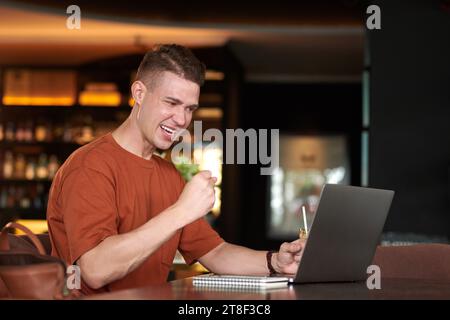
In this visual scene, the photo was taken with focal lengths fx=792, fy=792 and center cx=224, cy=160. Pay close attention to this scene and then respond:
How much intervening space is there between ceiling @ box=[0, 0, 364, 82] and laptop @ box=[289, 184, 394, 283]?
15.2 feet

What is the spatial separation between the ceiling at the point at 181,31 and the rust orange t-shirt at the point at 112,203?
4.42 metres

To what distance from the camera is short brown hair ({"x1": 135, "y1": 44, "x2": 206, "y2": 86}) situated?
2387mm

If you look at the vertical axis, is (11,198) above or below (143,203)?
below

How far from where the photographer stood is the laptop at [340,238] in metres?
1.92

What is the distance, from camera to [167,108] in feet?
7.79

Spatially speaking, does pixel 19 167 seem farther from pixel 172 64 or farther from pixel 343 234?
pixel 343 234

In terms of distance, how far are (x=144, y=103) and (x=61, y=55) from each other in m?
6.58

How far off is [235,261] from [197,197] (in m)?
0.60

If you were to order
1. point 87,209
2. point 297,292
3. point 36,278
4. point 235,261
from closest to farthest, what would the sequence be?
point 36,278
point 297,292
point 87,209
point 235,261

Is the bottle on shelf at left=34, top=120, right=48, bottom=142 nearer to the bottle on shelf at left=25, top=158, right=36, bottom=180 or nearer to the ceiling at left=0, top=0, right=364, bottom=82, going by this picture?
the bottle on shelf at left=25, top=158, right=36, bottom=180

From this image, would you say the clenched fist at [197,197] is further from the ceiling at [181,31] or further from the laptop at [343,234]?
the ceiling at [181,31]

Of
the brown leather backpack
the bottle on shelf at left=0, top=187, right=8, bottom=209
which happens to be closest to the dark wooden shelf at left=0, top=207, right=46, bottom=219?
the bottle on shelf at left=0, top=187, right=8, bottom=209

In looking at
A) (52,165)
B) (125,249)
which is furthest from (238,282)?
(52,165)

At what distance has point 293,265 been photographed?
7.71 feet
